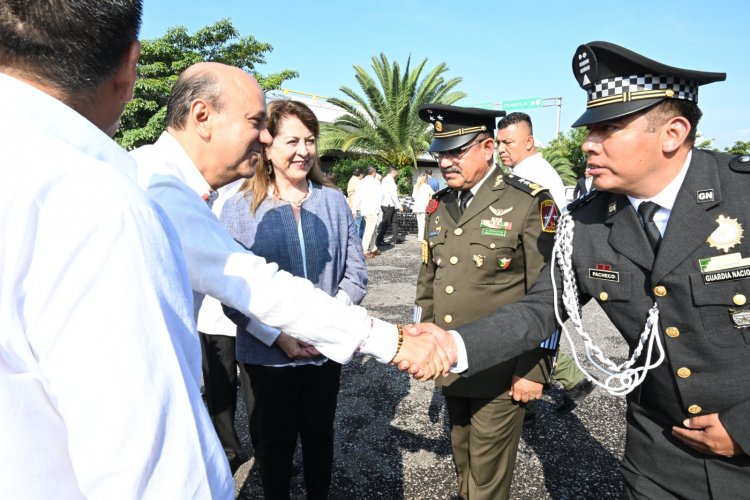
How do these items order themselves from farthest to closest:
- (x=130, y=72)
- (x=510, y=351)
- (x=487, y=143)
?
(x=487, y=143)
(x=510, y=351)
(x=130, y=72)

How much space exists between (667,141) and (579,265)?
51 centimetres

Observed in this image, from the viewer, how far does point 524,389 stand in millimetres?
2256

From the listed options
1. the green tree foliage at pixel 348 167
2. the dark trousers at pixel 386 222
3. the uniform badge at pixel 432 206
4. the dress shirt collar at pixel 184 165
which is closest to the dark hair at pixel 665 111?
the uniform badge at pixel 432 206

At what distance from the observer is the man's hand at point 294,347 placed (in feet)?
7.17

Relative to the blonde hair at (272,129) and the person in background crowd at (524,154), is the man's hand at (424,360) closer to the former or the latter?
the blonde hair at (272,129)

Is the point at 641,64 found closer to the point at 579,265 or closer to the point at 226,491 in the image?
the point at 579,265

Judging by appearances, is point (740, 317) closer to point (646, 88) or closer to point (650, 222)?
point (650, 222)

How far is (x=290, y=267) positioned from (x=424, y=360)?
82 centimetres

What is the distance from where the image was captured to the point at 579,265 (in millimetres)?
1766

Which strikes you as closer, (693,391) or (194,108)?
(693,391)

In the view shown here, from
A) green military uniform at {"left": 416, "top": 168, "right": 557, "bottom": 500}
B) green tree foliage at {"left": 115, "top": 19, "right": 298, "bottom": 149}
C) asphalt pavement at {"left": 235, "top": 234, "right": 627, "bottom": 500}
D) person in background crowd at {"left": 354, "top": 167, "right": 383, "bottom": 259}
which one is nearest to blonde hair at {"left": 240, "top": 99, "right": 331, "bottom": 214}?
green military uniform at {"left": 416, "top": 168, "right": 557, "bottom": 500}

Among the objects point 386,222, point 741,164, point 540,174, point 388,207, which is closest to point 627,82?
point 741,164

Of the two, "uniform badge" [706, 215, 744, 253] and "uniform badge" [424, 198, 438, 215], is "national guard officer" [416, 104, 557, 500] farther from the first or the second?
"uniform badge" [706, 215, 744, 253]

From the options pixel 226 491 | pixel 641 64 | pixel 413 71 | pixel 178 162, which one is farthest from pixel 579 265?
pixel 413 71
